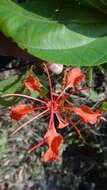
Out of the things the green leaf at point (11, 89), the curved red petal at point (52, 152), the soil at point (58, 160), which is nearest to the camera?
the curved red petal at point (52, 152)

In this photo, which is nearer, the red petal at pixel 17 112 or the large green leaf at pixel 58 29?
the large green leaf at pixel 58 29

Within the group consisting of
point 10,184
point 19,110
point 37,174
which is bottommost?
point 10,184

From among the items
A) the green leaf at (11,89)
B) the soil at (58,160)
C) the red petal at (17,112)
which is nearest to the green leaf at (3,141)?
the soil at (58,160)

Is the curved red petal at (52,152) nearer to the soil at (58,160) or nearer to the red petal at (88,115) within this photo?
the red petal at (88,115)

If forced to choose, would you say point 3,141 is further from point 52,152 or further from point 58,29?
point 58,29

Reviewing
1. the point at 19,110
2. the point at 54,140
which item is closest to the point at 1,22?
the point at 19,110

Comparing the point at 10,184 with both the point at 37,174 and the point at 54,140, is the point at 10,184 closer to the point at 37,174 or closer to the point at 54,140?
the point at 37,174
